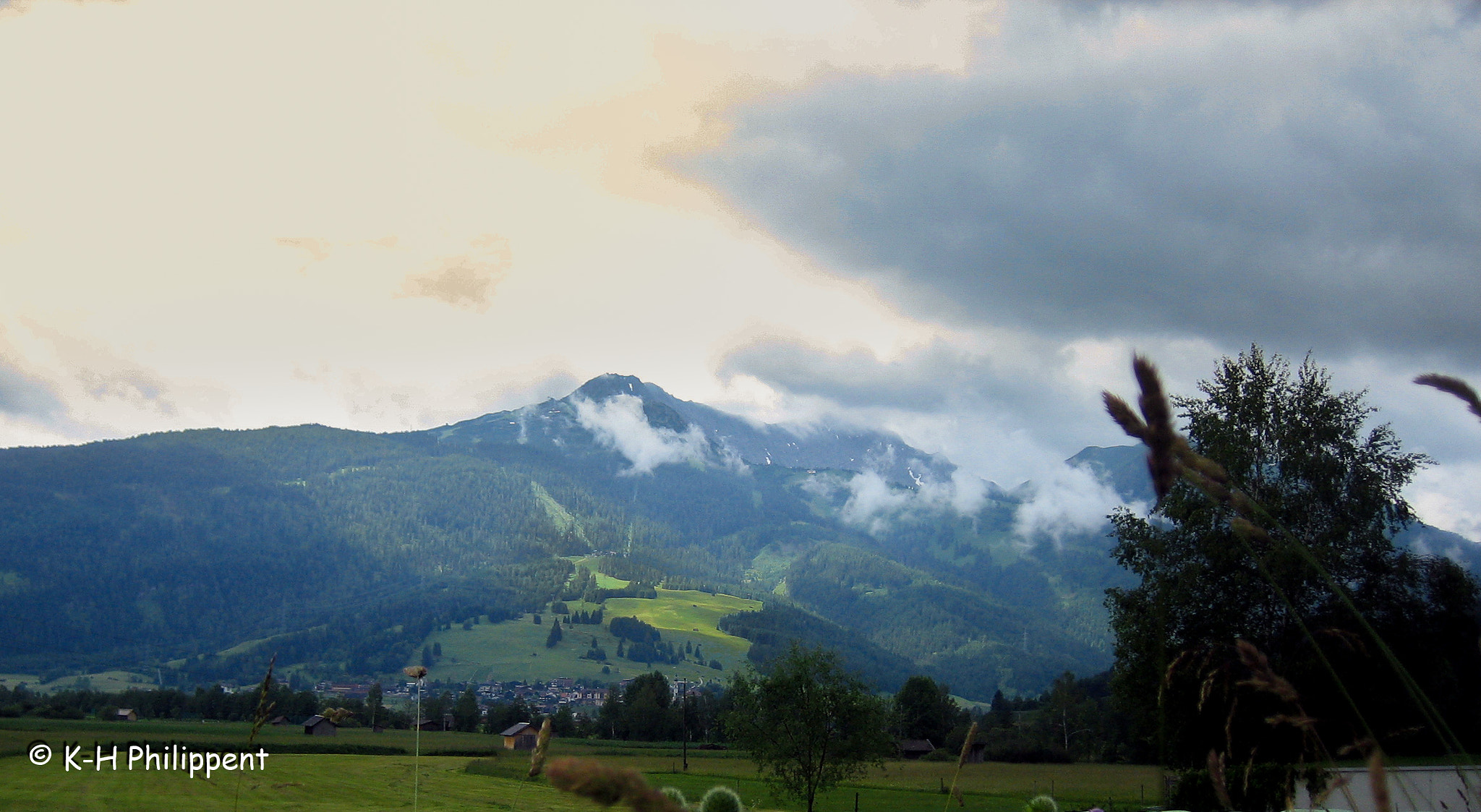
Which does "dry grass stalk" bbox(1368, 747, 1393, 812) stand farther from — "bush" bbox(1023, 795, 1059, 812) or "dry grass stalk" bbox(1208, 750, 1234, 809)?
"bush" bbox(1023, 795, 1059, 812)

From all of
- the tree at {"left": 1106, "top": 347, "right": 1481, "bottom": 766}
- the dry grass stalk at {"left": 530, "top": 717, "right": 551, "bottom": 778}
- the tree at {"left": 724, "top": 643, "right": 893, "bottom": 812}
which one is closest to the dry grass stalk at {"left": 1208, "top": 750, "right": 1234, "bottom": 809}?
the dry grass stalk at {"left": 530, "top": 717, "right": 551, "bottom": 778}

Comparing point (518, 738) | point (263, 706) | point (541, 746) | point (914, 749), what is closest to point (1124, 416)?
point (541, 746)

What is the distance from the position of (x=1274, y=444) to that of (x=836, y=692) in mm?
32602

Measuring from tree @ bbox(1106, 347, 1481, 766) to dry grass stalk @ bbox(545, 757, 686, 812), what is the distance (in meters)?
24.2

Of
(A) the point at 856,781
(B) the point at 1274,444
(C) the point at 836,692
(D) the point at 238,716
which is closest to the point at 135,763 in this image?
(C) the point at 836,692

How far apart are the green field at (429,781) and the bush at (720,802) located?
1130cm

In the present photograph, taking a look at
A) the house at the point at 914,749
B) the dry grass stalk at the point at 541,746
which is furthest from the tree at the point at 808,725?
the house at the point at 914,749

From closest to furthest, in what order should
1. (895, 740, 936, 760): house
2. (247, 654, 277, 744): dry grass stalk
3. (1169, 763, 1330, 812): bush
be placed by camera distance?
(247, 654, 277, 744): dry grass stalk, (1169, 763, 1330, 812): bush, (895, 740, 936, 760): house

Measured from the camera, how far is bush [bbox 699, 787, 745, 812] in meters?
8.68

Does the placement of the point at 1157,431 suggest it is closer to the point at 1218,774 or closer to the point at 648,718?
the point at 1218,774

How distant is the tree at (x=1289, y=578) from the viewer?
24.3 metres

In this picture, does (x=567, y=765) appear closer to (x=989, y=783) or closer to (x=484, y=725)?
(x=989, y=783)

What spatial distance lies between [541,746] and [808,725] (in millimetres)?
54024

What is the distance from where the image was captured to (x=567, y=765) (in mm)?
1676
